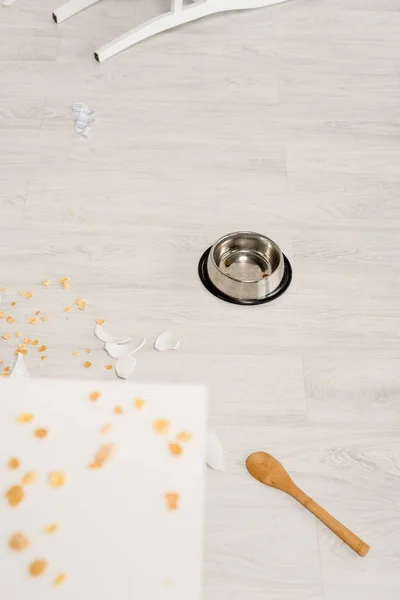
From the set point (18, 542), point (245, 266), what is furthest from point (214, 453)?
point (245, 266)

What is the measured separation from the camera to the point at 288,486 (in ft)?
4.51

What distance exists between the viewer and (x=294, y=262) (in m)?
1.81

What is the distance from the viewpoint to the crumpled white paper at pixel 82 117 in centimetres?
213

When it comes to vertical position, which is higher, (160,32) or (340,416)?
(160,32)

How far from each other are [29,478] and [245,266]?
0.75 m

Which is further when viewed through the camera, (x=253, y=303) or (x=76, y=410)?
(x=253, y=303)

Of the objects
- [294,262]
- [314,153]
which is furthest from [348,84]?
[294,262]

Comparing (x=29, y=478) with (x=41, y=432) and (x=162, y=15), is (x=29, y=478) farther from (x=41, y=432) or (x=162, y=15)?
(x=162, y=15)

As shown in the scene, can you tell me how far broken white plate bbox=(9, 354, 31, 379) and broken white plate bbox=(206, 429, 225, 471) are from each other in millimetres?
421

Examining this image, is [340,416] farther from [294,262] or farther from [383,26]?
[383,26]

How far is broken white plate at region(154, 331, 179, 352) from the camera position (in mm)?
1612

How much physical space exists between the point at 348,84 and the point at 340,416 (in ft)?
4.24

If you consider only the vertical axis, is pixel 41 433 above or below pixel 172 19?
below

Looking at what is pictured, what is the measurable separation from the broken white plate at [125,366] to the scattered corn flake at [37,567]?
0.43 meters
